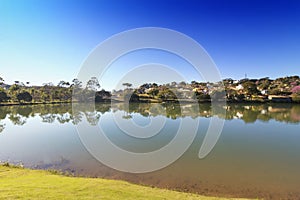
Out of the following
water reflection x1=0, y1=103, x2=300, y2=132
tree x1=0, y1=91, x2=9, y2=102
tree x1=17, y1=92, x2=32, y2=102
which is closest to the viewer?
water reflection x1=0, y1=103, x2=300, y2=132

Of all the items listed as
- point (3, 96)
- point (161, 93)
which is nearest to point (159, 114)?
point (161, 93)

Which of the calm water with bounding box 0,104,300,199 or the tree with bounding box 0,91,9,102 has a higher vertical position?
the tree with bounding box 0,91,9,102

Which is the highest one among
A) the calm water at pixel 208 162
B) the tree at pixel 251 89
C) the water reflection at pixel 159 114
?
the tree at pixel 251 89

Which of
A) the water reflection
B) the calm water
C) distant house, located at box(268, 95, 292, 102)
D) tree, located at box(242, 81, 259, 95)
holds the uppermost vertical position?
tree, located at box(242, 81, 259, 95)

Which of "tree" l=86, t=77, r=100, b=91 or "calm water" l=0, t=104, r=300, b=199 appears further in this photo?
"tree" l=86, t=77, r=100, b=91

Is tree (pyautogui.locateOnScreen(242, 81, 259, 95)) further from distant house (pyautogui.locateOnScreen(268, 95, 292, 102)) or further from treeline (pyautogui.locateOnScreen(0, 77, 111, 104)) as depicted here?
treeline (pyautogui.locateOnScreen(0, 77, 111, 104))

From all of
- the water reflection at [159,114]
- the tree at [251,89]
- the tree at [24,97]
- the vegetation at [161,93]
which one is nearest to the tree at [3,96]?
the vegetation at [161,93]

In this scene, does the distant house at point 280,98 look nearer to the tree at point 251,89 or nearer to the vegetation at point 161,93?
the vegetation at point 161,93

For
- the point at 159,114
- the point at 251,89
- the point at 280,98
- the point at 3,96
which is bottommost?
the point at 159,114

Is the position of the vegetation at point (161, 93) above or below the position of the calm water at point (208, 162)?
above

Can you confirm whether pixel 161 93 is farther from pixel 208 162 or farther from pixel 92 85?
pixel 208 162

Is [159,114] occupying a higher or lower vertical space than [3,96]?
lower

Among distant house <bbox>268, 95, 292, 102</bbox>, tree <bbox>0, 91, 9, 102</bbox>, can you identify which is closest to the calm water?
tree <bbox>0, 91, 9, 102</bbox>

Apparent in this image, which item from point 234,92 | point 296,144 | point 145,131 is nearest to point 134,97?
point 234,92
